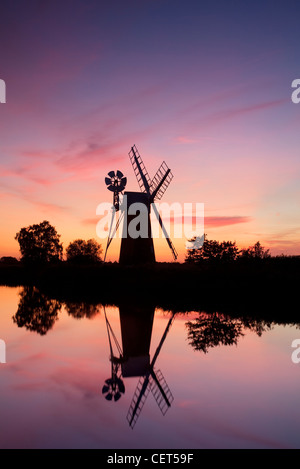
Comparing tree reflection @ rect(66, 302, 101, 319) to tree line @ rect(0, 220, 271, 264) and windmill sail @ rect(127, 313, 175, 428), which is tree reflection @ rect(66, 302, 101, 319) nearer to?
windmill sail @ rect(127, 313, 175, 428)

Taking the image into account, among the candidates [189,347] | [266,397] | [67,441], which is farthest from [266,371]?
[67,441]

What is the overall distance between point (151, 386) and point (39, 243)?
203 ft

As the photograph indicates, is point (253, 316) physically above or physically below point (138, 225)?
below

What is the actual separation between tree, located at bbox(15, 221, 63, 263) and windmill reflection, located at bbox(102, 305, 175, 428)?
51.3 m

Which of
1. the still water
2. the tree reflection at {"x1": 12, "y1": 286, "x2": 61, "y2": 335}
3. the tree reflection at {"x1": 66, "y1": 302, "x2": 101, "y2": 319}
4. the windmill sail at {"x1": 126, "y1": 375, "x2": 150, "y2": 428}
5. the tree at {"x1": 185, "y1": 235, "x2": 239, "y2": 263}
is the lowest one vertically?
the windmill sail at {"x1": 126, "y1": 375, "x2": 150, "y2": 428}

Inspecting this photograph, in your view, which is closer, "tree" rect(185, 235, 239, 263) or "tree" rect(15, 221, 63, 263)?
"tree" rect(185, 235, 239, 263)

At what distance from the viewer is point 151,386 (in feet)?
30.4

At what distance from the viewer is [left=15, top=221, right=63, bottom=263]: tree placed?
6731 centimetres

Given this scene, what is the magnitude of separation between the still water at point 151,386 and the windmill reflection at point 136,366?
0.04 m

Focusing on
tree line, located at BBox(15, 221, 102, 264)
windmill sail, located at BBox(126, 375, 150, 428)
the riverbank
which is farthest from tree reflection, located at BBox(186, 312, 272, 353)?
tree line, located at BBox(15, 221, 102, 264)

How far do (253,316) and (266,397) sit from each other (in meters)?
11.4

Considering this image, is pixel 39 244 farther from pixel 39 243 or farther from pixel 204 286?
pixel 204 286

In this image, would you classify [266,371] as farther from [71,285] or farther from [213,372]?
[71,285]
